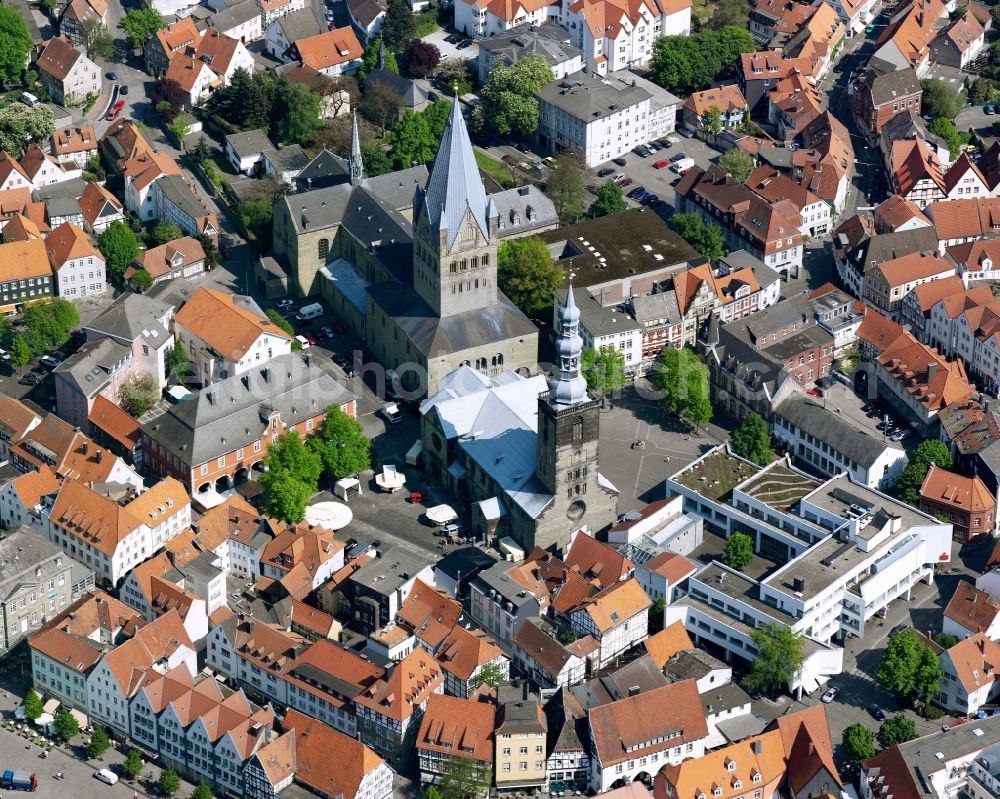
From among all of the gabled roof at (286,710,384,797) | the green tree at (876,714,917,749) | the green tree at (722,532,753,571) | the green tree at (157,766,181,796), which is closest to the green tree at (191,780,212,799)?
the green tree at (157,766,181,796)

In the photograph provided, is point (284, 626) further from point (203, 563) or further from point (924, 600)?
point (924, 600)

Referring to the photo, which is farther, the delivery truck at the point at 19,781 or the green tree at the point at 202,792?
the delivery truck at the point at 19,781

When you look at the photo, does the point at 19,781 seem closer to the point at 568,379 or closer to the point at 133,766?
the point at 133,766

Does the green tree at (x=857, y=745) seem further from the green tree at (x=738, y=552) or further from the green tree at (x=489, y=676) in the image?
the green tree at (x=489, y=676)

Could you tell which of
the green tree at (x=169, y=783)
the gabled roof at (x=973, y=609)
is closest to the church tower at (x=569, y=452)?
the gabled roof at (x=973, y=609)

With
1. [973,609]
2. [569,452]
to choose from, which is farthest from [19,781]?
[973,609]

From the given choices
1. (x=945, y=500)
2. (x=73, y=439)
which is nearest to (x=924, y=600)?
(x=945, y=500)

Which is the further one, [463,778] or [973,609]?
[973,609]
